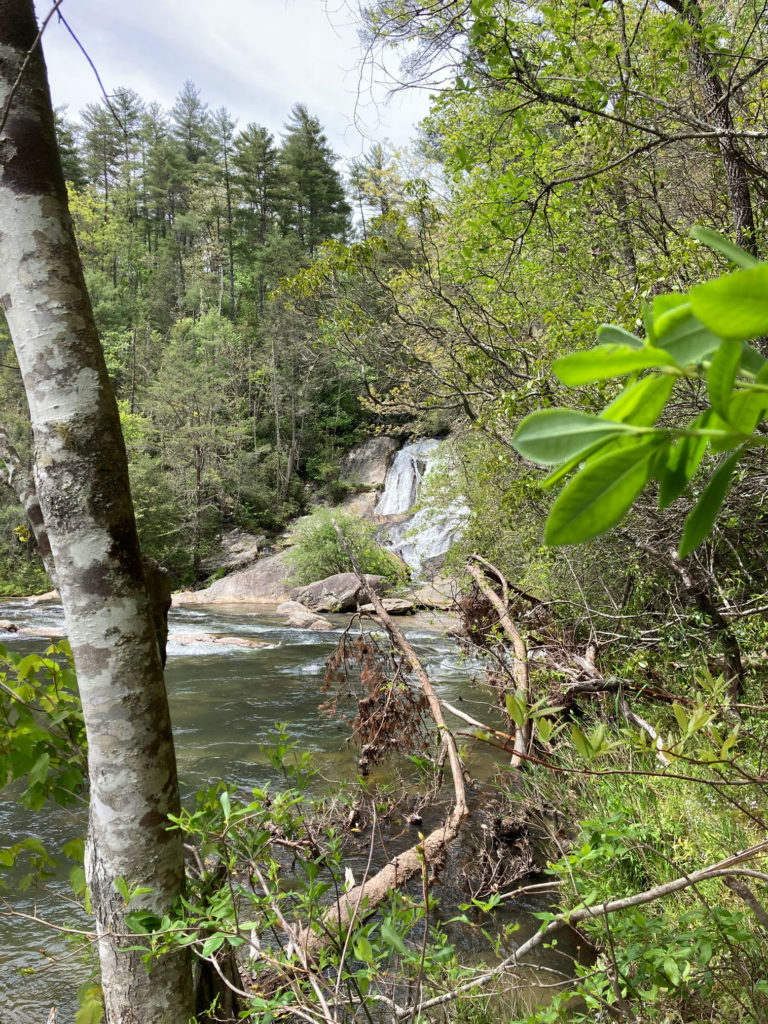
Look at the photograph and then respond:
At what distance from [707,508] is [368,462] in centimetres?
3210

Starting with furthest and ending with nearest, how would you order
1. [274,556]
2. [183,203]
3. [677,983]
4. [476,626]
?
[183,203] → [274,556] → [476,626] → [677,983]

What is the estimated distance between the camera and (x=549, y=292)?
7.44 meters

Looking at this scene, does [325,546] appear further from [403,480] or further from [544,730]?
[544,730]

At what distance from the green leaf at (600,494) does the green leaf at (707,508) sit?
1.4 inches

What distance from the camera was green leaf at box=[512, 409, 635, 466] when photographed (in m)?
0.30

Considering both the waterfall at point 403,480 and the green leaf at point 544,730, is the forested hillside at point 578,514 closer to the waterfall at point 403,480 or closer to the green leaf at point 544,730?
the green leaf at point 544,730

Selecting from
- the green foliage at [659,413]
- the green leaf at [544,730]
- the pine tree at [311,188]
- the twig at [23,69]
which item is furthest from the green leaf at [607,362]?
the pine tree at [311,188]

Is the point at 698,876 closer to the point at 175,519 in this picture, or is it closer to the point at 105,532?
the point at 105,532

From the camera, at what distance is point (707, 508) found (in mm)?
365

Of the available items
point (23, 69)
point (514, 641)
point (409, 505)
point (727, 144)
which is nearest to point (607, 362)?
point (23, 69)

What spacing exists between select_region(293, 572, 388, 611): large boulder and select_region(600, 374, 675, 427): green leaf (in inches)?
720

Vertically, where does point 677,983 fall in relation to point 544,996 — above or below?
above

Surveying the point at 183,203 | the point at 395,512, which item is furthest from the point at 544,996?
the point at 183,203

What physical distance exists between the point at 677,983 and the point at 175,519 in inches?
1115
